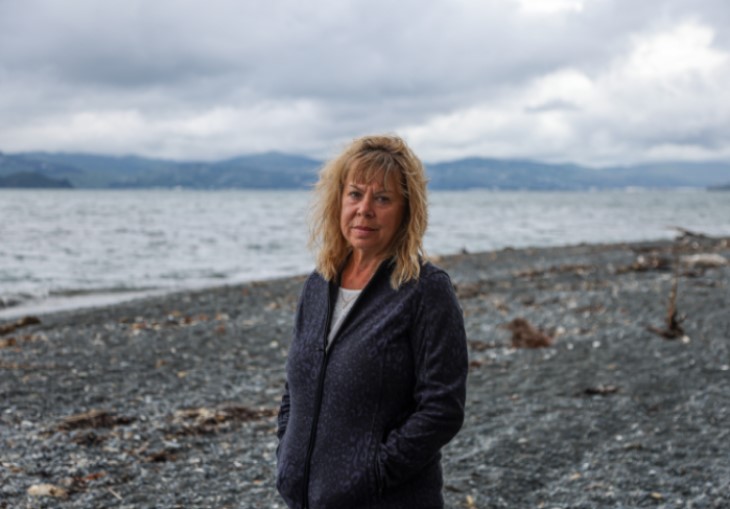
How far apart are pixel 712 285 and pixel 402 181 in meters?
15.9

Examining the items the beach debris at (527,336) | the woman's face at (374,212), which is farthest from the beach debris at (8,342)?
the woman's face at (374,212)

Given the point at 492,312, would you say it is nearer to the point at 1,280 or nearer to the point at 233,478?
the point at 233,478

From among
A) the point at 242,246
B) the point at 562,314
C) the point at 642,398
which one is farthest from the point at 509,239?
the point at 642,398

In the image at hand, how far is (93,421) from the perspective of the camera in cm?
835

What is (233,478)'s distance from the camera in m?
6.88

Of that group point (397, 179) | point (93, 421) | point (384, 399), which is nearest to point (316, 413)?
point (384, 399)

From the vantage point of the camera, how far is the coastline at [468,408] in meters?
6.59

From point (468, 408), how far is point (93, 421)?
4.47 meters

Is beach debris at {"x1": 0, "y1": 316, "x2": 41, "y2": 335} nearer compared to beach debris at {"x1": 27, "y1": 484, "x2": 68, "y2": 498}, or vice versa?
beach debris at {"x1": 27, "y1": 484, "x2": 68, "y2": 498}

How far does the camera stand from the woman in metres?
3.02

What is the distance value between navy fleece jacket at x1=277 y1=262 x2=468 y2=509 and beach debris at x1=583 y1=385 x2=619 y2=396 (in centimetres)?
672

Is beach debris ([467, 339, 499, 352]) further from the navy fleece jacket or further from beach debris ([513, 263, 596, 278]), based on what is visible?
beach debris ([513, 263, 596, 278])

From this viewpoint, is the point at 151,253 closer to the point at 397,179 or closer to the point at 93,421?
the point at 93,421

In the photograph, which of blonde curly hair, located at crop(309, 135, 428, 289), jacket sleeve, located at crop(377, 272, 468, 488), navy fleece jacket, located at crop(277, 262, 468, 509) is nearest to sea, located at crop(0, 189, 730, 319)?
blonde curly hair, located at crop(309, 135, 428, 289)
